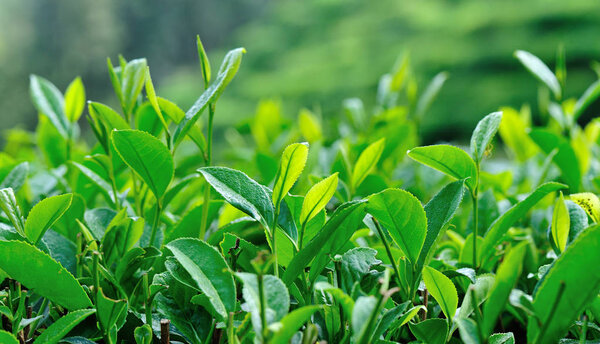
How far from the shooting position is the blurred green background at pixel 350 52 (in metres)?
5.21

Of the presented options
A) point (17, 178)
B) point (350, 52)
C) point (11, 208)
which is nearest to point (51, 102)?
point (17, 178)

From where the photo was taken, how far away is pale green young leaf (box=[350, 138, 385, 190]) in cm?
50

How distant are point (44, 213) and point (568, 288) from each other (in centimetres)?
33

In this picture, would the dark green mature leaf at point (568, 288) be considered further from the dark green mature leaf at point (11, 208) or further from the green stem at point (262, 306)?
the dark green mature leaf at point (11, 208)

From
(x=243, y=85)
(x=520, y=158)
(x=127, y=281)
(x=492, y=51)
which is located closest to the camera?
(x=127, y=281)

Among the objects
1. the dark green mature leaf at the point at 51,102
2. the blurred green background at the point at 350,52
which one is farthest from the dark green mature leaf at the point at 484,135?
the blurred green background at the point at 350,52

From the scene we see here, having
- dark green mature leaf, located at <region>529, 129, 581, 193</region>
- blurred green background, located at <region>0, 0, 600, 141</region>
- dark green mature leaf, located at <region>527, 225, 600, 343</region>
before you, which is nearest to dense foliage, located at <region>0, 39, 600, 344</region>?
dark green mature leaf, located at <region>527, 225, 600, 343</region>

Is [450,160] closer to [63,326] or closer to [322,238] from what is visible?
[322,238]

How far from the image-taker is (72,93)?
70cm

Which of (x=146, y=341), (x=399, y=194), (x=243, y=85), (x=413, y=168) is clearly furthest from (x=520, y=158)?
(x=243, y=85)

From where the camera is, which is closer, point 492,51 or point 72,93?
point 72,93

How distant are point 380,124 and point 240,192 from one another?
0.52 meters

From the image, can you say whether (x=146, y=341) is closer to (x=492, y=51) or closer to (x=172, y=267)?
(x=172, y=267)

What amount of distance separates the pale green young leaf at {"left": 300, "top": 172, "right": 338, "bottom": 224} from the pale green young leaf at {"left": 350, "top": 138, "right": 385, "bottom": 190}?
5.4 inches
